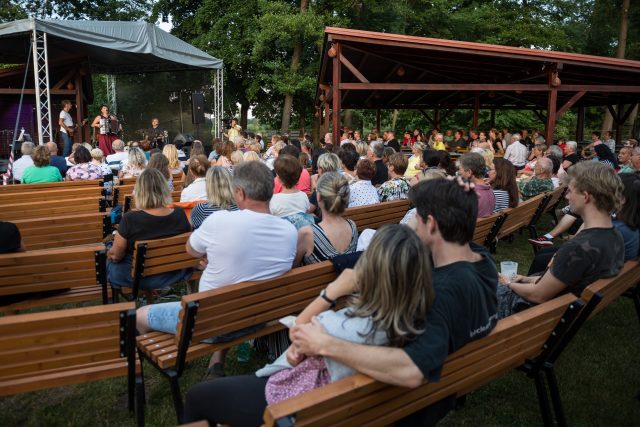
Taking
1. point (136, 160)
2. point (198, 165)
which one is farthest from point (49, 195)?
point (198, 165)

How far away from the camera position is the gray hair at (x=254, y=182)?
304 cm

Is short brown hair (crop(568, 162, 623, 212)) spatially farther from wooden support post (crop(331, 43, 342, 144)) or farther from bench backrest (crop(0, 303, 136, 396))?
wooden support post (crop(331, 43, 342, 144))

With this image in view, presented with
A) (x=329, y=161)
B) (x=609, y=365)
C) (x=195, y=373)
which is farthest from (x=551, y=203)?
(x=195, y=373)

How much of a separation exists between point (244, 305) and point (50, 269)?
57.0 inches

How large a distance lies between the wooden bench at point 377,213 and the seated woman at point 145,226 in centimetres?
168

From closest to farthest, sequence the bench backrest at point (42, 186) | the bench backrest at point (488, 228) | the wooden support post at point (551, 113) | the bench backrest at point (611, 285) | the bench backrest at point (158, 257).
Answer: the bench backrest at point (611, 285), the bench backrest at point (158, 257), the bench backrest at point (488, 228), the bench backrest at point (42, 186), the wooden support post at point (551, 113)

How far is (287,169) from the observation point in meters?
4.38

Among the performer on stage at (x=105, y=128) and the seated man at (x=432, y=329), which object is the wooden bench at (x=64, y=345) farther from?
the performer on stage at (x=105, y=128)

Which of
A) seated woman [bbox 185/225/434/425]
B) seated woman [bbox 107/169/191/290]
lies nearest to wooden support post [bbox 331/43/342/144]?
seated woman [bbox 107/169/191/290]

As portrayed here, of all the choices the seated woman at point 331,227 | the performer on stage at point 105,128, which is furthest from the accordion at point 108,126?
the seated woman at point 331,227

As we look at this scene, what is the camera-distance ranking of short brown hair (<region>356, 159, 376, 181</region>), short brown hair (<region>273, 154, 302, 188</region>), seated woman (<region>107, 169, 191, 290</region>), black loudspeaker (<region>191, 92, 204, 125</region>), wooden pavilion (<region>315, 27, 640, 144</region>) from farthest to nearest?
black loudspeaker (<region>191, 92, 204, 125</region>), wooden pavilion (<region>315, 27, 640, 144</region>), short brown hair (<region>356, 159, 376, 181</region>), short brown hair (<region>273, 154, 302, 188</region>), seated woman (<region>107, 169, 191, 290</region>)

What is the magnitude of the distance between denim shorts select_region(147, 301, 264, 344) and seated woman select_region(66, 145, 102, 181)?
484cm

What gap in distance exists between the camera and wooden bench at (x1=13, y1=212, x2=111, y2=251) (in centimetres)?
449

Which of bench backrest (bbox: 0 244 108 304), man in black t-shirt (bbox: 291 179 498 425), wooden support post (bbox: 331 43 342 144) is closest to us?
man in black t-shirt (bbox: 291 179 498 425)
